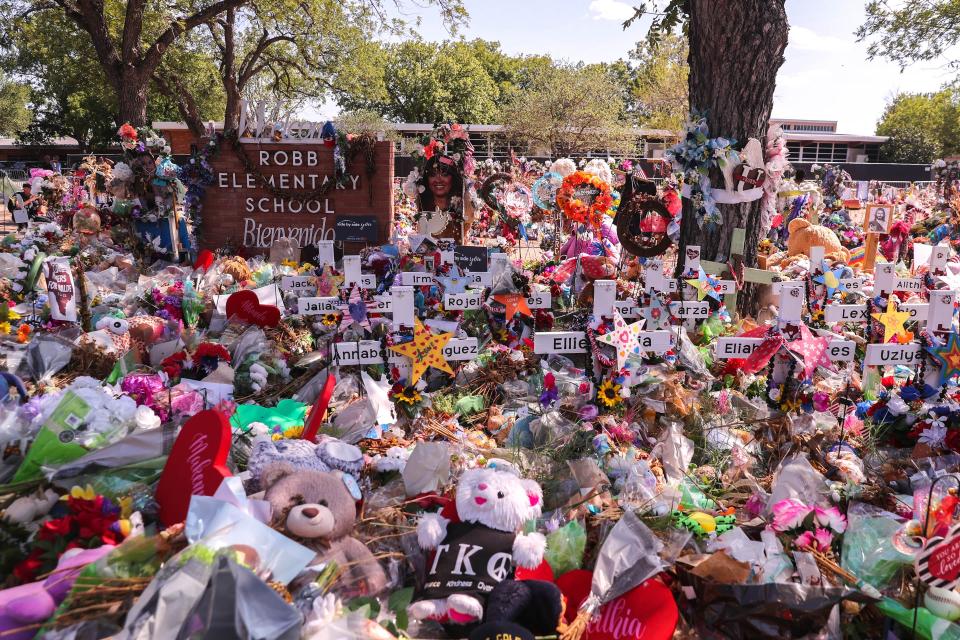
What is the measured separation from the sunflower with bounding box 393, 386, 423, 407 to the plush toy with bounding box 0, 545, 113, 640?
6.69 feet

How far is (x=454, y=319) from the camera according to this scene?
15.4ft

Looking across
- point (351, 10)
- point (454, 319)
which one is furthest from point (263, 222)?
point (351, 10)

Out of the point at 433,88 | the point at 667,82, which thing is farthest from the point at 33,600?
the point at 433,88

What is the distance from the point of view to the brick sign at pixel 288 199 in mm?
8375

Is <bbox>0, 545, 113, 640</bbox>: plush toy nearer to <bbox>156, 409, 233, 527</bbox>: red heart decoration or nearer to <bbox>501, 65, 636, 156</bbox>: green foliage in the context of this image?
<bbox>156, 409, 233, 527</bbox>: red heart decoration

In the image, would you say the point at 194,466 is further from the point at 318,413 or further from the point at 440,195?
the point at 440,195

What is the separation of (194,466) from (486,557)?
1088mm

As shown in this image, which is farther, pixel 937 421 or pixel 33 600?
pixel 937 421

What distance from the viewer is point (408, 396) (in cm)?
398

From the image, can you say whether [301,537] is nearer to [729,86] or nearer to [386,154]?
[729,86]

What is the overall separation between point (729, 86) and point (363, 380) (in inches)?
153

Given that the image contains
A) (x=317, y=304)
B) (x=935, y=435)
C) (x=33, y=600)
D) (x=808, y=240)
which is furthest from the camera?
(x=808, y=240)

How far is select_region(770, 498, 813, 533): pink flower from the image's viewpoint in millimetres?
2719

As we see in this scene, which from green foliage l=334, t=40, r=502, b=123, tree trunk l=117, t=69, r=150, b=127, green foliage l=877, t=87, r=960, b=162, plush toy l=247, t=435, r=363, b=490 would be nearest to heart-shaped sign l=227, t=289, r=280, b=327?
plush toy l=247, t=435, r=363, b=490
